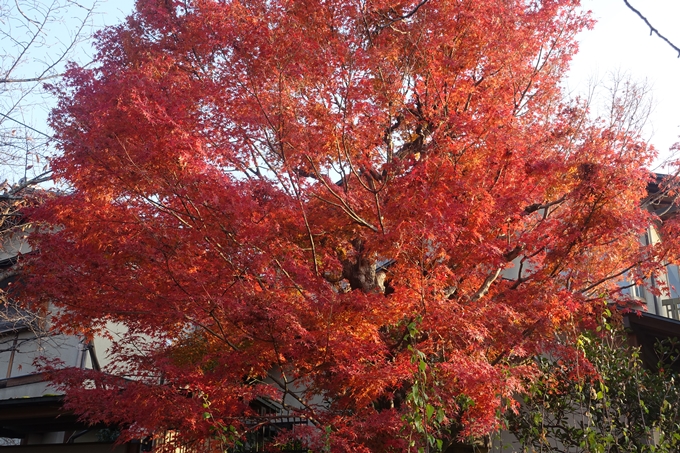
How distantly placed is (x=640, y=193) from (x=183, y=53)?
9631 millimetres

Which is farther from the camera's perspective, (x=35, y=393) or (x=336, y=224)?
(x=35, y=393)

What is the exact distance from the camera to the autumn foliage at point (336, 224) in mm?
9289

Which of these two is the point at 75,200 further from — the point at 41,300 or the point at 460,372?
the point at 460,372

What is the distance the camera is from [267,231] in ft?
31.9

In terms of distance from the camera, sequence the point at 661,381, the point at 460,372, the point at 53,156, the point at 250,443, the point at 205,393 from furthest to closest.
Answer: the point at 250,443 → the point at 53,156 → the point at 661,381 → the point at 205,393 → the point at 460,372

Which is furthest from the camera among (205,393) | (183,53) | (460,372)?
(183,53)

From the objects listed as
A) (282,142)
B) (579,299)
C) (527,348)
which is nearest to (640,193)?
(579,299)

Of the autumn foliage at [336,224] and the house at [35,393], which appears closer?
the autumn foliage at [336,224]

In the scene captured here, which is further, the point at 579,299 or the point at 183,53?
the point at 183,53

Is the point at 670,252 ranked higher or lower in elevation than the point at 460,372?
higher

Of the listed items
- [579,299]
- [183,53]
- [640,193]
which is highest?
[183,53]

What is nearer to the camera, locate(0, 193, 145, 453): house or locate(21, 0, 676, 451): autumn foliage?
locate(21, 0, 676, 451): autumn foliage

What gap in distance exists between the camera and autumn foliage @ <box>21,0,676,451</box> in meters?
9.29

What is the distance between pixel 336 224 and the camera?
447 inches
